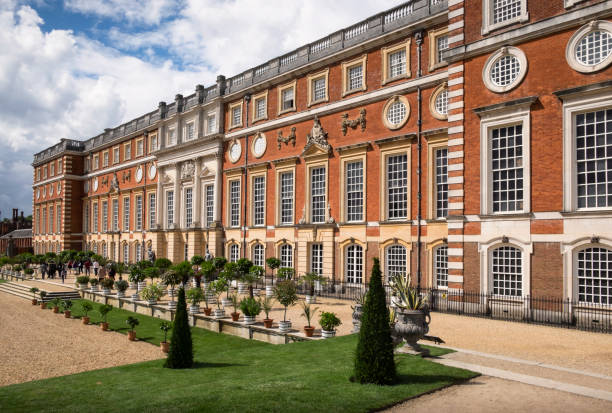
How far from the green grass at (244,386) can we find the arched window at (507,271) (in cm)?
841

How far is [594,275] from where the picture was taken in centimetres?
1797

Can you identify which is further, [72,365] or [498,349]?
[72,365]

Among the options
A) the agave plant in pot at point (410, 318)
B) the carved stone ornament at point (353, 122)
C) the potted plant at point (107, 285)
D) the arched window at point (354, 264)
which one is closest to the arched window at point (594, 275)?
the agave plant in pot at point (410, 318)

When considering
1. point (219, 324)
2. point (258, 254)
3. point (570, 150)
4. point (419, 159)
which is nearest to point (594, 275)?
point (570, 150)

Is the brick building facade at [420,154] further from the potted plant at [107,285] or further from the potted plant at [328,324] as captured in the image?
the potted plant at [107,285]

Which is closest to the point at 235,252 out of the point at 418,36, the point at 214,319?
the point at 214,319

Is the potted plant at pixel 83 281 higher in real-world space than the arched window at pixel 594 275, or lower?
lower

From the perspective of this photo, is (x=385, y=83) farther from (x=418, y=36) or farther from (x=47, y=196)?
(x=47, y=196)

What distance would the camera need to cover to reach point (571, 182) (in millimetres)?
18531

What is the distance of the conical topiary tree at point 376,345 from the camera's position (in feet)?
31.4

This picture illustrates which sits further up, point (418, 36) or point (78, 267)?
point (418, 36)

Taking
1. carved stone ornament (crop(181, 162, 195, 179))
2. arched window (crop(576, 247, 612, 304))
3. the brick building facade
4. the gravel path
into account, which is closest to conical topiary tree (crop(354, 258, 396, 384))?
the gravel path

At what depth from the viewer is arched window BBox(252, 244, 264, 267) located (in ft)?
117

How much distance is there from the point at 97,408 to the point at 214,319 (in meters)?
11.5
